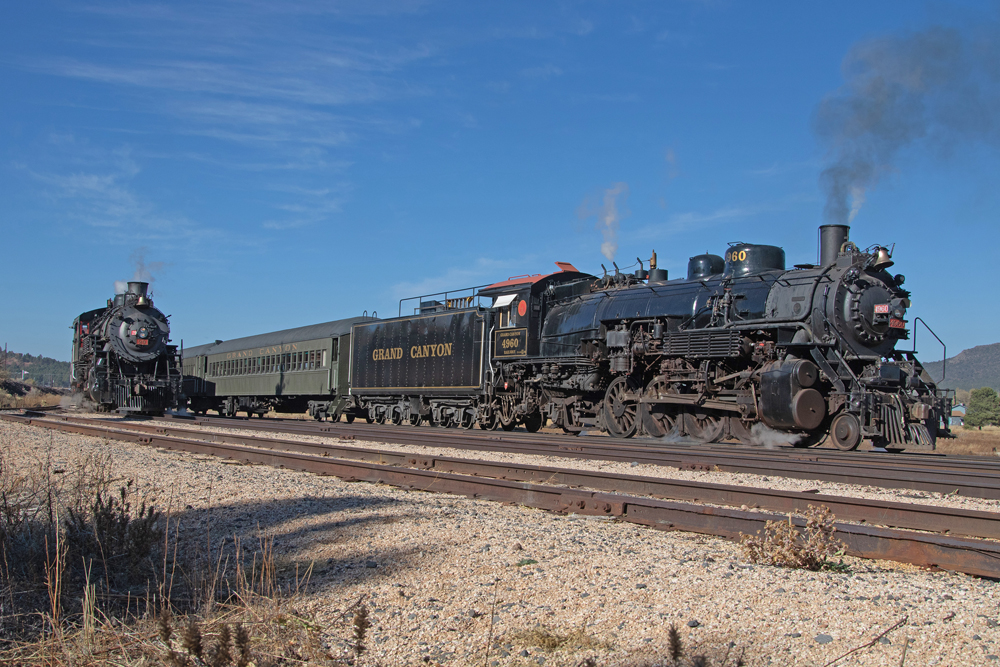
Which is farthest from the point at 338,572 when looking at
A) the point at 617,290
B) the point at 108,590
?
the point at 617,290

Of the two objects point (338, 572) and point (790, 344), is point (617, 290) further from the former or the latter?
point (338, 572)

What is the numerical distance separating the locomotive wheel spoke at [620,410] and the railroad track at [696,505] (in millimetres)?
6861

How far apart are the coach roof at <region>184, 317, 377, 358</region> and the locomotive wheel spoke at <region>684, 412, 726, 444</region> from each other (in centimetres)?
1357

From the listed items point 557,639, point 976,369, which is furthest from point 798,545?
point 976,369

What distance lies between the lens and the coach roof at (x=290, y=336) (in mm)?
27750

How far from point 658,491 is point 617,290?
10118 mm

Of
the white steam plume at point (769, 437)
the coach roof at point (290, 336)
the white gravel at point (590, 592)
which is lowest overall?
the white gravel at point (590, 592)

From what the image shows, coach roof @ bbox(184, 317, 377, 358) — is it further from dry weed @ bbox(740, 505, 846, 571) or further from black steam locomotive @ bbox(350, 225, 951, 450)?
dry weed @ bbox(740, 505, 846, 571)

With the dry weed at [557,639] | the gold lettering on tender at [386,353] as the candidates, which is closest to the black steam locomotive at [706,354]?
A: the gold lettering on tender at [386,353]

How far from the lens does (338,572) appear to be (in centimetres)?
486

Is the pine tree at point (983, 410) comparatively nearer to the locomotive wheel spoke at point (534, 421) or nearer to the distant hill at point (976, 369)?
the locomotive wheel spoke at point (534, 421)

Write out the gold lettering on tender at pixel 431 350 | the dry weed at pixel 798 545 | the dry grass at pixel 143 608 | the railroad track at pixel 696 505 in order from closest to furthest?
the dry grass at pixel 143 608, the dry weed at pixel 798 545, the railroad track at pixel 696 505, the gold lettering on tender at pixel 431 350

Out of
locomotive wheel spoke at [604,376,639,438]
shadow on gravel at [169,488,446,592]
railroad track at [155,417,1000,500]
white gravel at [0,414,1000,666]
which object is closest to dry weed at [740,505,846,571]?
white gravel at [0,414,1000,666]

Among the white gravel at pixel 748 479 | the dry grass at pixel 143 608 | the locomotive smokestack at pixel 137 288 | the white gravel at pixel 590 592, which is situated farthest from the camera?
the locomotive smokestack at pixel 137 288
